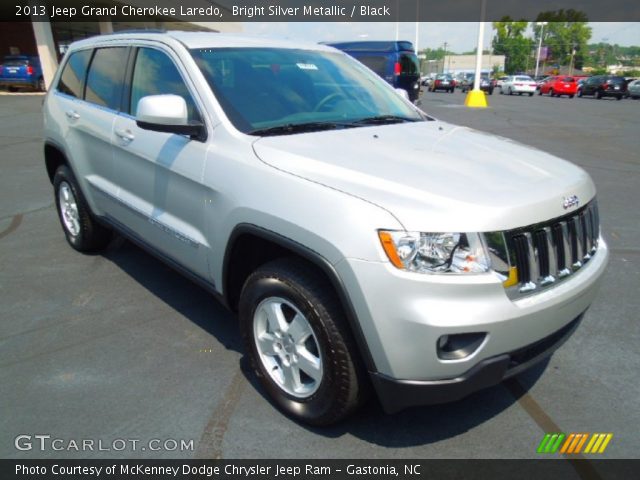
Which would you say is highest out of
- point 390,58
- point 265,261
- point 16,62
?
point 16,62

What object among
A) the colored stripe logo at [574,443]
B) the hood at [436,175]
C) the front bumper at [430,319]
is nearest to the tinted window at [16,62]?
the hood at [436,175]

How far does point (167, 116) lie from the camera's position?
107 inches

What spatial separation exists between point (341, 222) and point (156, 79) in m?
2.02

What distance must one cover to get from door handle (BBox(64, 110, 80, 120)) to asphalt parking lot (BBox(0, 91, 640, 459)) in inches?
51.1

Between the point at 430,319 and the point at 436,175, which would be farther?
the point at 436,175

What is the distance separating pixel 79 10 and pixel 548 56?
100751 millimetres

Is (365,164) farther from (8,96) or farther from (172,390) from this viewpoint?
(8,96)

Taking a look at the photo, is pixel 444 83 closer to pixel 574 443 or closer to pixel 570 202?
pixel 570 202

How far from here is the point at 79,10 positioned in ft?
95.0

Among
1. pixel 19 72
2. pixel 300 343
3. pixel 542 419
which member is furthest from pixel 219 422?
pixel 19 72

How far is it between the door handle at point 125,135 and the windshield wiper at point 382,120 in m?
1.53

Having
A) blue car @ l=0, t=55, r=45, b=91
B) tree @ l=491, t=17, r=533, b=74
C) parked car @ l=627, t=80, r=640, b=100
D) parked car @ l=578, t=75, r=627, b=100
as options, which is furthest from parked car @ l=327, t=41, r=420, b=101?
tree @ l=491, t=17, r=533, b=74

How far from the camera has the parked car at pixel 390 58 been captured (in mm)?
15422
